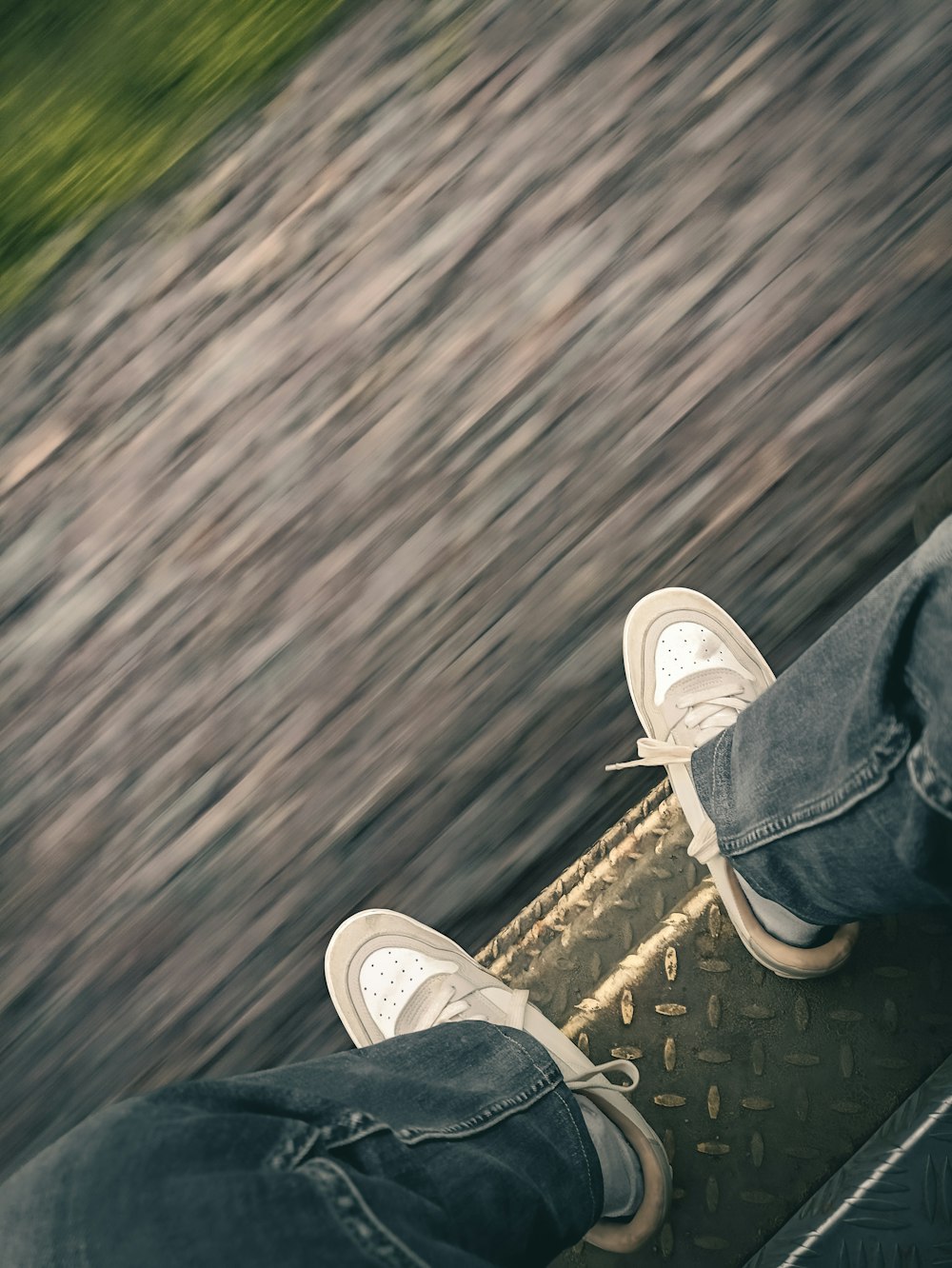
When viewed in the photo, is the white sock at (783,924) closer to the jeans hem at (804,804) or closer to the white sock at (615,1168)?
the jeans hem at (804,804)

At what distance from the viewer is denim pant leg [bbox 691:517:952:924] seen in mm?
683

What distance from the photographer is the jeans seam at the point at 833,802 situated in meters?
0.71

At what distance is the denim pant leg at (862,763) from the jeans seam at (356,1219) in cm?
47

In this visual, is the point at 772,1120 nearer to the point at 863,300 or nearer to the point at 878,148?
the point at 863,300

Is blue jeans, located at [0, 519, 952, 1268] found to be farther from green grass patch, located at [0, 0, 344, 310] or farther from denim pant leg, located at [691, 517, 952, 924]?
green grass patch, located at [0, 0, 344, 310]

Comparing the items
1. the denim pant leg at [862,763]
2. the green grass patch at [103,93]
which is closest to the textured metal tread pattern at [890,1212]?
the denim pant leg at [862,763]

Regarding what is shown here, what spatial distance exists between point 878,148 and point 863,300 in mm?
209

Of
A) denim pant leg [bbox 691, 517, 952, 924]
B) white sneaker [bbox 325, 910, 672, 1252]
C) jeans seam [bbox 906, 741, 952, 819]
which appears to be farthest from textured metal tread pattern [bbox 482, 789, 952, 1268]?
jeans seam [bbox 906, 741, 952, 819]

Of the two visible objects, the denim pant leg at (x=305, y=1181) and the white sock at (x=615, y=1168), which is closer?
the denim pant leg at (x=305, y=1181)

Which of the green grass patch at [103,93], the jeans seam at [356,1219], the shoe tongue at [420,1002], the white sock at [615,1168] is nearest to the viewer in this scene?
the jeans seam at [356,1219]

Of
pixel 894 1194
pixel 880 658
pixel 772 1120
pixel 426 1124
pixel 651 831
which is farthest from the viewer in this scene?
pixel 651 831

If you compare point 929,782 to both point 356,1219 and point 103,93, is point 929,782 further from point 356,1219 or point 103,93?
point 103,93

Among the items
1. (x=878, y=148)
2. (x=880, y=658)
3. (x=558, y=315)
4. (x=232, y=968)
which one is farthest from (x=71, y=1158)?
(x=878, y=148)

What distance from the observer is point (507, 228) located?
4.18 feet
